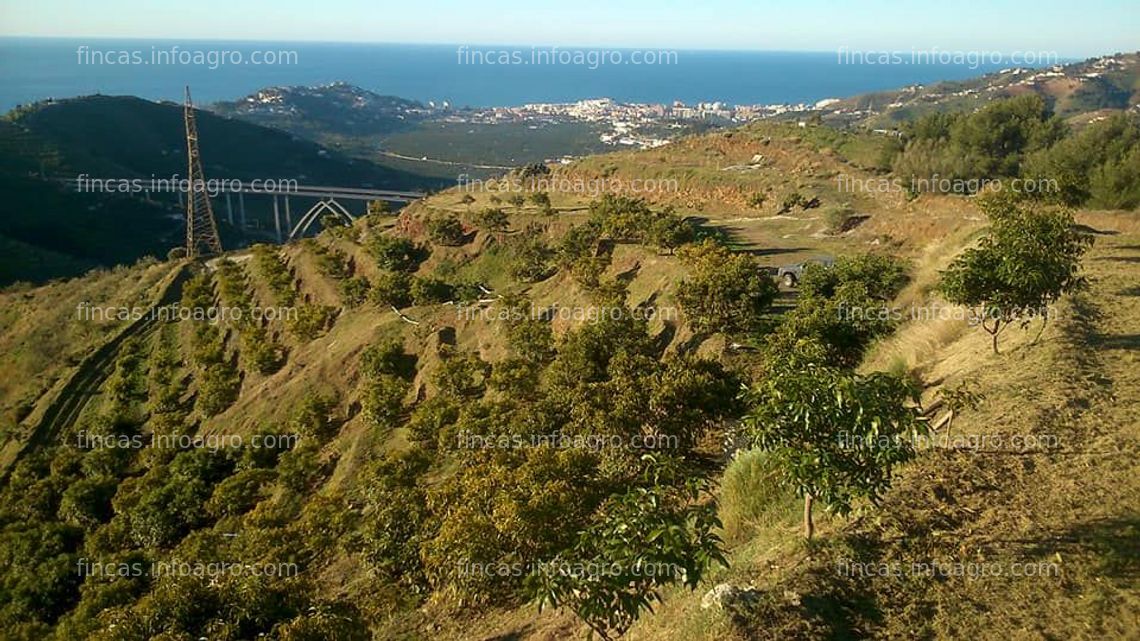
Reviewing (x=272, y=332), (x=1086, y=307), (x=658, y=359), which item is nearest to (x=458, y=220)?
(x=272, y=332)

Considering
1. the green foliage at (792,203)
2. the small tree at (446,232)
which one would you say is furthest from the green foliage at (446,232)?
the green foliage at (792,203)

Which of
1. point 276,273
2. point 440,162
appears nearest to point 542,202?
point 276,273

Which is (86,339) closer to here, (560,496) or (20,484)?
(20,484)

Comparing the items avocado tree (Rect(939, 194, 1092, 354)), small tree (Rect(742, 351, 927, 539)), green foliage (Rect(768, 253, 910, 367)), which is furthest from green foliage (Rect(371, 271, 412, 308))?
small tree (Rect(742, 351, 927, 539))

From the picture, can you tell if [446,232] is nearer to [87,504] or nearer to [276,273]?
[276,273]

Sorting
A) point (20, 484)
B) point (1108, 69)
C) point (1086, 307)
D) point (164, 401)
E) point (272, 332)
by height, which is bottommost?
point (20, 484)

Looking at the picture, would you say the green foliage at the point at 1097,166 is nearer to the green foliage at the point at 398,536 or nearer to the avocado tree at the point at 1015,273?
the avocado tree at the point at 1015,273
